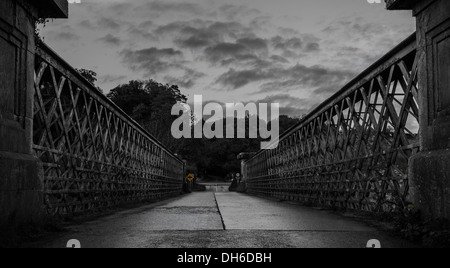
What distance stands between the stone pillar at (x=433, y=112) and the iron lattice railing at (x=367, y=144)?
66cm

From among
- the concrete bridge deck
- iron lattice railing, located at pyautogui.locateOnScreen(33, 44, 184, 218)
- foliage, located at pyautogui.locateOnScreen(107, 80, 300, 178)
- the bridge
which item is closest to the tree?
foliage, located at pyautogui.locateOnScreen(107, 80, 300, 178)

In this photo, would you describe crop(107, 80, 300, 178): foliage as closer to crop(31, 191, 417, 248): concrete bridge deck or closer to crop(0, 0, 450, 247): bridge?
crop(0, 0, 450, 247): bridge

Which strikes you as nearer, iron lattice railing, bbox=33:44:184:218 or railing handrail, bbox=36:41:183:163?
railing handrail, bbox=36:41:183:163

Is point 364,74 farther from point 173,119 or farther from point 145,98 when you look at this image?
point 145,98

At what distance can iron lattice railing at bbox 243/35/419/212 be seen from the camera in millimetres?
7848

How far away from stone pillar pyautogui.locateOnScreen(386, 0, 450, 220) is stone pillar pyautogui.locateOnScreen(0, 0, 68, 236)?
514 cm

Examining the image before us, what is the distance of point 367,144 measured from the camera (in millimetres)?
9961

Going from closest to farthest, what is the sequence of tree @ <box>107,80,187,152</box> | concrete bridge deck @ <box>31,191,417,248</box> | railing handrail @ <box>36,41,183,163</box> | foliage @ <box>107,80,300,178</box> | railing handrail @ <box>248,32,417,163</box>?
concrete bridge deck @ <box>31,191,417,248</box>
railing handrail @ <box>248,32,417,163</box>
railing handrail @ <box>36,41,183,163</box>
foliage @ <box>107,80,300,178</box>
tree @ <box>107,80,187,152</box>

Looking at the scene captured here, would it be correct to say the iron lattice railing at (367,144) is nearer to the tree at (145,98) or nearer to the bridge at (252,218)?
the bridge at (252,218)

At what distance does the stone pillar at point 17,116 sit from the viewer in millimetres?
5746

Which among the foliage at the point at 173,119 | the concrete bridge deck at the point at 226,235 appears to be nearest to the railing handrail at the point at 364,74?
the concrete bridge deck at the point at 226,235
